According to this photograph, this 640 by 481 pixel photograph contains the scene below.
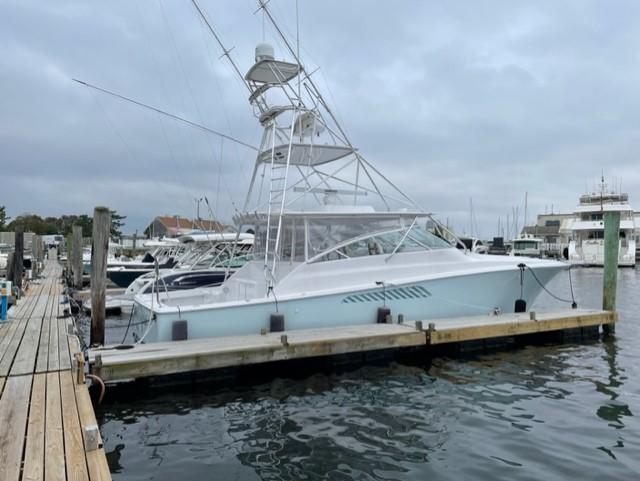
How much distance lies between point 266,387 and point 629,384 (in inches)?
226

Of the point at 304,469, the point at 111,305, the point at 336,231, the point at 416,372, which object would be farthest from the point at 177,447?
the point at 111,305

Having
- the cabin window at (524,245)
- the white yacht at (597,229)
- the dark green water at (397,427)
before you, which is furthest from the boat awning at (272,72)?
the cabin window at (524,245)

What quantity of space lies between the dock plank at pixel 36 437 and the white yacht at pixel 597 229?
49.0 m

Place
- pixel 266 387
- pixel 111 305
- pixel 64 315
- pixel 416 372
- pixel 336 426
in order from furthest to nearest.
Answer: pixel 111 305 → pixel 64 315 → pixel 416 372 → pixel 266 387 → pixel 336 426

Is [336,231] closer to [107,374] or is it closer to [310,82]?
[310,82]

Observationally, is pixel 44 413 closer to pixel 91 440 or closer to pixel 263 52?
pixel 91 440

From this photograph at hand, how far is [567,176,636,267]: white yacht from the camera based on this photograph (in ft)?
152

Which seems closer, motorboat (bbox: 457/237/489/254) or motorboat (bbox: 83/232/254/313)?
motorboat (bbox: 457/237/489/254)

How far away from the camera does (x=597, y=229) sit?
48406 mm

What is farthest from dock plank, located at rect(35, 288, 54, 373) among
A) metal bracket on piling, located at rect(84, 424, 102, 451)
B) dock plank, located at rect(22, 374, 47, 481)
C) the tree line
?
the tree line

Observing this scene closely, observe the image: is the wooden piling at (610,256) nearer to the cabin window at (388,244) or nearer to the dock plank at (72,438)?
the cabin window at (388,244)

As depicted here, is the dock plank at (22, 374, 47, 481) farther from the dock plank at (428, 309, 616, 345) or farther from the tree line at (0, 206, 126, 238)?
the tree line at (0, 206, 126, 238)

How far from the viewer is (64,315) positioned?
37.4 feet

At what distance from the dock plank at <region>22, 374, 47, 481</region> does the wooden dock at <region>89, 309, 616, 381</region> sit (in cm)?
128
